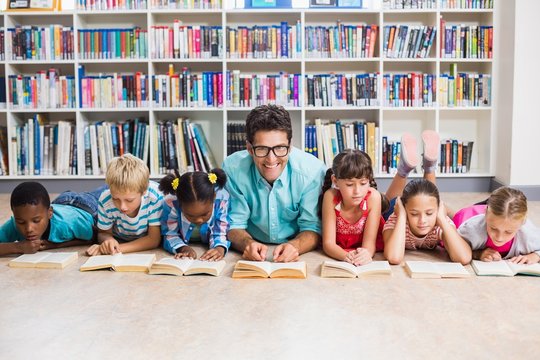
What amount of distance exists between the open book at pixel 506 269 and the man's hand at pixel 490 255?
69 mm

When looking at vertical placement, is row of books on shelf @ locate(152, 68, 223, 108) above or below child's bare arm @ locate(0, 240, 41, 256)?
above

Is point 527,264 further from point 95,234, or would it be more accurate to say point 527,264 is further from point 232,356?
point 95,234

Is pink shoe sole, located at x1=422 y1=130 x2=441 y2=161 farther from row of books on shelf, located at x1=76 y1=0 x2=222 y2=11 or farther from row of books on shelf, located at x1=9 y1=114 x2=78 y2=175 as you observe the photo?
row of books on shelf, located at x1=9 y1=114 x2=78 y2=175

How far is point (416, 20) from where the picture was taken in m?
5.14

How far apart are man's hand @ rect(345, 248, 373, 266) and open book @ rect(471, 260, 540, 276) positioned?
408mm

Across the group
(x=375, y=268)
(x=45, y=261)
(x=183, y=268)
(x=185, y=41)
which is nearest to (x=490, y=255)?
(x=375, y=268)

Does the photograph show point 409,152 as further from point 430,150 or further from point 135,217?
point 135,217

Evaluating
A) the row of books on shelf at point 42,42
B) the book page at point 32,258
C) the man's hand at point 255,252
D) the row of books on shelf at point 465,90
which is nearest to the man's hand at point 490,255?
the man's hand at point 255,252

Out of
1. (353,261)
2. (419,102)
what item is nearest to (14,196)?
(353,261)

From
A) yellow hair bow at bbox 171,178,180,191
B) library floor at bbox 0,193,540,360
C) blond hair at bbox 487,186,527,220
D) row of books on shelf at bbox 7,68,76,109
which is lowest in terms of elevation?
library floor at bbox 0,193,540,360

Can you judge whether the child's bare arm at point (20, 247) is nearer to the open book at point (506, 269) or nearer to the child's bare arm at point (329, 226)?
the child's bare arm at point (329, 226)

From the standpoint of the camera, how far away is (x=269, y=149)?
108 inches

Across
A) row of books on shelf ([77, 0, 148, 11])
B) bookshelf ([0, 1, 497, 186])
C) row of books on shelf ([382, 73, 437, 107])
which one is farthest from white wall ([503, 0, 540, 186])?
row of books on shelf ([77, 0, 148, 11])

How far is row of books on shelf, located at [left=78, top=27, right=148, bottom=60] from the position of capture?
4922 millimetres
